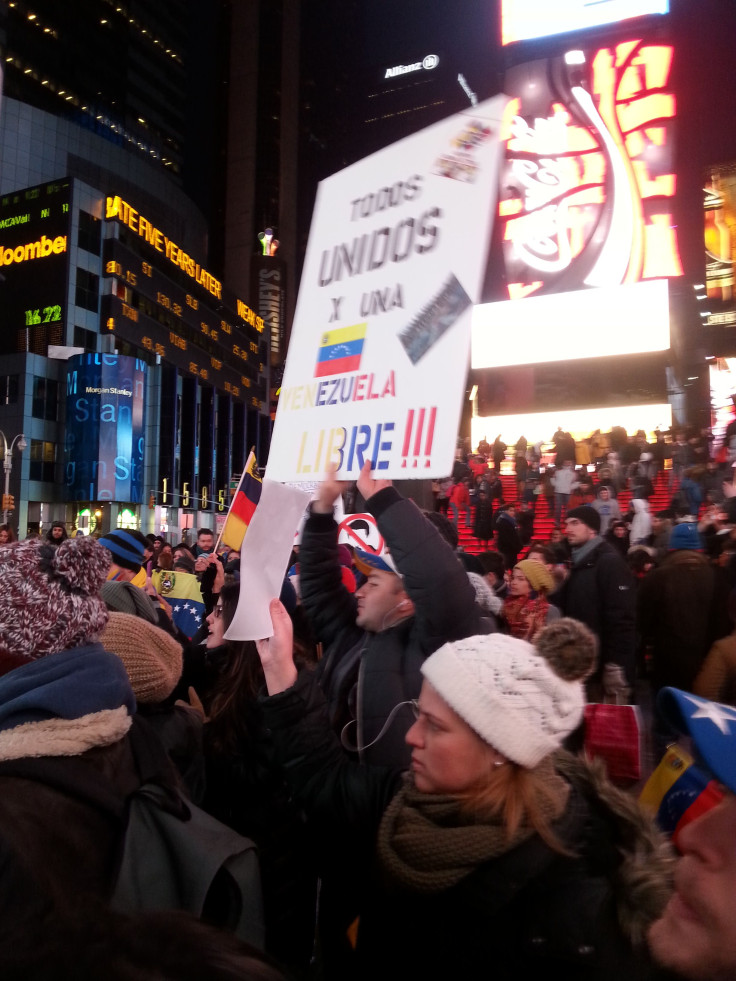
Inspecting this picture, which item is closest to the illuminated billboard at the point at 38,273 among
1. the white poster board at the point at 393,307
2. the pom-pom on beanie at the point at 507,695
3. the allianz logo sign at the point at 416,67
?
the white poster board at the point at 393,307

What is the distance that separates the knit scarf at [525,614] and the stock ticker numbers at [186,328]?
188 ft

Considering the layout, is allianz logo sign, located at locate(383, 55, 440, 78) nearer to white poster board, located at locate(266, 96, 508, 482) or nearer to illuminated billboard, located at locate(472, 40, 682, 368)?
illuminated billboard, located at locate(472, 40, 682, 368)

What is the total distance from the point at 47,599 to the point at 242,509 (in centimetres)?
183

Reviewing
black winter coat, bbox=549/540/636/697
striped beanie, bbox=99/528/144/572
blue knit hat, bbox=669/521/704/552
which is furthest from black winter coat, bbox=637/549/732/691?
striped beanie, bbox=99/528/144/572

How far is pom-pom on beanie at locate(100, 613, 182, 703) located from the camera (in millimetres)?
2377

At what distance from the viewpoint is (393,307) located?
2.72 meters

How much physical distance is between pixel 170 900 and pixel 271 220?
367 feet

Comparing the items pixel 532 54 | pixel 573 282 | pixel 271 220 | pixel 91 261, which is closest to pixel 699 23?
pixel 532 54

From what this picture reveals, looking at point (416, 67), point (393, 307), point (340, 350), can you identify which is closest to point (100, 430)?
point (340, 350)

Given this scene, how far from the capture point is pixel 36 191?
2227 inches

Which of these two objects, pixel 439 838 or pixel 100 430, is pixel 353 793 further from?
pixel 100 430

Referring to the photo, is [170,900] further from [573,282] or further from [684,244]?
[684,244]

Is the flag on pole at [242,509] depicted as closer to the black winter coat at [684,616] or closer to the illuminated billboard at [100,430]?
the black winter coat at [684,616]

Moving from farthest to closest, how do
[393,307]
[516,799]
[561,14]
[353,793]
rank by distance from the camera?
[561,14] < [393,307] < [353,793] < [516,799]
